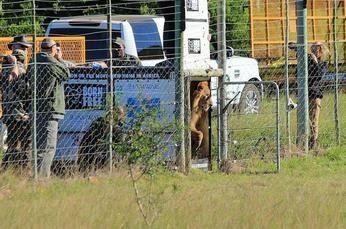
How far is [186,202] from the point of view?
33.4 ft

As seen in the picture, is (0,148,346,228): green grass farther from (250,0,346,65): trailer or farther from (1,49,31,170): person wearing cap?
(250,0,346,65): trailer

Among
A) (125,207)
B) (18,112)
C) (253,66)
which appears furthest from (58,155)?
(253,66)

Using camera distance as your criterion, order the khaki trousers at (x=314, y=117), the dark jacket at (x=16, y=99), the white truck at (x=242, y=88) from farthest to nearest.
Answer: the khaki trousers at (x=314, y=117), the white truck at (x=242, y=88), the dark jacket at (x=16, y=99)

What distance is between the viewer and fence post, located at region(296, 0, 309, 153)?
16.3 metres

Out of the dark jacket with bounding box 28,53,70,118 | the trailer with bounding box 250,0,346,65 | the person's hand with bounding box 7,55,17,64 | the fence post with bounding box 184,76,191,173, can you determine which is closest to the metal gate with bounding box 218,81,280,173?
the fence post with bounding box 184,76,191,173

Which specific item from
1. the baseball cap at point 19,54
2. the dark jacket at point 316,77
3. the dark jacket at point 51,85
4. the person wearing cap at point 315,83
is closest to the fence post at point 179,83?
the dark jacket at point 51,85

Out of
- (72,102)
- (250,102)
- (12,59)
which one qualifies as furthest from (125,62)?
(250,102)

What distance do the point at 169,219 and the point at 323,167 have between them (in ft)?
21.6

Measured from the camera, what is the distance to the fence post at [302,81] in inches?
643

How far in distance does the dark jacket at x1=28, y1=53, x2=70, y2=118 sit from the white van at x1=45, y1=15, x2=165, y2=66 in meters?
5.90

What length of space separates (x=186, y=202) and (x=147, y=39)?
33.0 feet

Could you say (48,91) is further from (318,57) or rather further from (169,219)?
(318,57)

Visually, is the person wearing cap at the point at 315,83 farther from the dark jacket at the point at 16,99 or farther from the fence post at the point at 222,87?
the dark jacket at the point at 16,99

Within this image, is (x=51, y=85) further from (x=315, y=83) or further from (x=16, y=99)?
(x=315, y=83)
